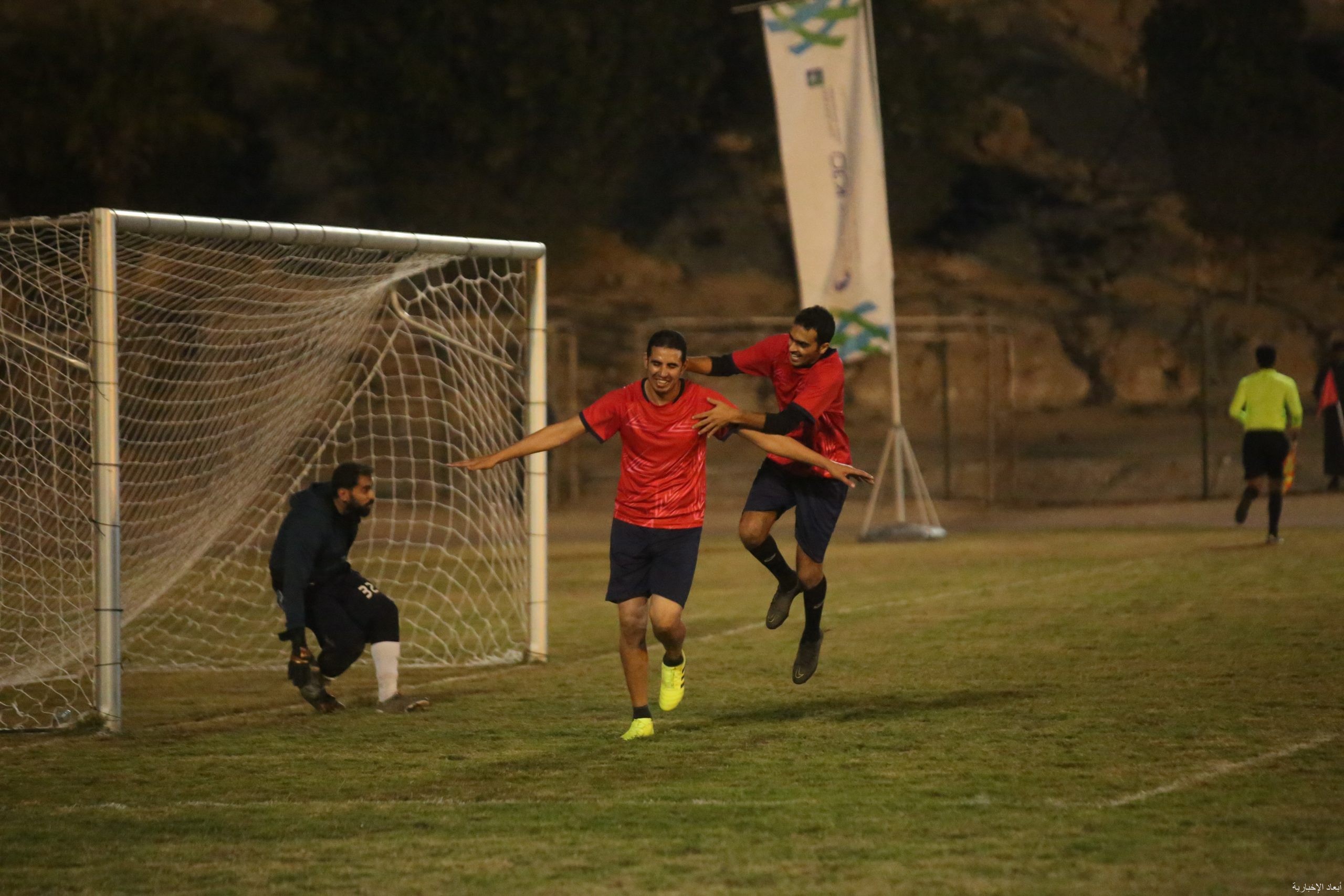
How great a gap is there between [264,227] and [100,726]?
2672 mm

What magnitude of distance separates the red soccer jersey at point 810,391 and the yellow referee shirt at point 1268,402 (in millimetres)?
8057

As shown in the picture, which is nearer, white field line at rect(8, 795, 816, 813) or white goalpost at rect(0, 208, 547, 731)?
white field line at rect(8, 795, 816, 813)

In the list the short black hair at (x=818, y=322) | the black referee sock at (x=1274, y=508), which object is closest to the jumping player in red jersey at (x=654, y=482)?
the short black hair at (x=818, y=322)

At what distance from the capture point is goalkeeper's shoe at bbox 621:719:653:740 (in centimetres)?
780

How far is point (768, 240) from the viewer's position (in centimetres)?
3819

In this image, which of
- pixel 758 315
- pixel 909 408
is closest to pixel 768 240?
pixel 758 315

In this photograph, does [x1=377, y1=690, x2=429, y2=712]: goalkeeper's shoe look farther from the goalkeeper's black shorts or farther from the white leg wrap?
the goalkeeper's black shorts

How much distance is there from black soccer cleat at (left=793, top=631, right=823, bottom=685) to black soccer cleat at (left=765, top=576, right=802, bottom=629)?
16 cm

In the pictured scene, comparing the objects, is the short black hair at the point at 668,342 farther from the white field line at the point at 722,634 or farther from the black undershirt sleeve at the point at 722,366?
the white field line at the point at 722,634

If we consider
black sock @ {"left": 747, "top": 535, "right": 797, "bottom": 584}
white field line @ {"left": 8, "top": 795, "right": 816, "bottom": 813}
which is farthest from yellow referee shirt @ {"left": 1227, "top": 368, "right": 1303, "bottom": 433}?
white field line @ {"left": 8, "top": 795, "right": 816, "bottom": 813}

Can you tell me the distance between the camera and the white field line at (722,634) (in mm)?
8867

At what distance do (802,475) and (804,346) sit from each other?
0.83 metres

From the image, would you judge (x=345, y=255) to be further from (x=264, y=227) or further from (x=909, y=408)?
(x=909, y=408)

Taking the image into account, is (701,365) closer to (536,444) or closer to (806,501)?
(806,501)
